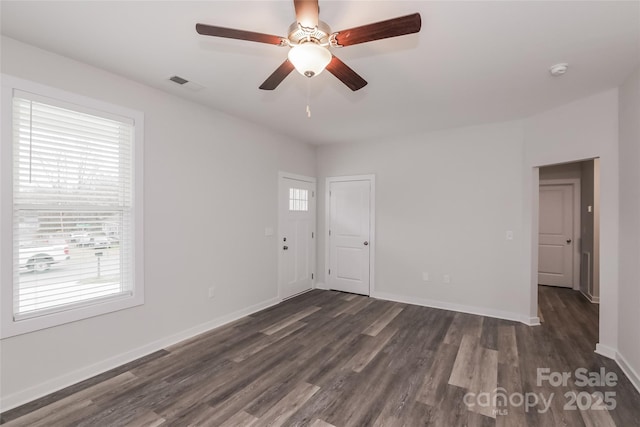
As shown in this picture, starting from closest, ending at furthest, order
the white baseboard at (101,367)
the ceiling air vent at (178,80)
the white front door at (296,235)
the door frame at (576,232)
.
Result: the white baseboard at (101,367) < the ceiling air vent at (178,80) < the white front door at (296,235) < the door frame at (576,232)

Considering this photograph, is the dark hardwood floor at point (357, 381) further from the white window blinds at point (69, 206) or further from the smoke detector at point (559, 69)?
the smoke detector at point (559, 69)

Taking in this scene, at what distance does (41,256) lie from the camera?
229cm

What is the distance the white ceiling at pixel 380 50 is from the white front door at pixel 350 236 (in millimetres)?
1819

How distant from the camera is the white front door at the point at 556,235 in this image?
5.45m

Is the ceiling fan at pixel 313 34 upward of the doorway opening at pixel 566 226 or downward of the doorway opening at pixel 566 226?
upward

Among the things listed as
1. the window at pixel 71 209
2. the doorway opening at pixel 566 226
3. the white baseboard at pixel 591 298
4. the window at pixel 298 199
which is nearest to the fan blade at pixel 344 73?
the window at pixel 71 209

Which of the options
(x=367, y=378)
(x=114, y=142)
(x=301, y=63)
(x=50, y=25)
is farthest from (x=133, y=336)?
(x=301, y=63)

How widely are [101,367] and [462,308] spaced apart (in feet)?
14.3

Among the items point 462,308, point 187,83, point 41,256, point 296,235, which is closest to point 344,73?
point 187,83

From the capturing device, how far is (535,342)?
3219 millimetres

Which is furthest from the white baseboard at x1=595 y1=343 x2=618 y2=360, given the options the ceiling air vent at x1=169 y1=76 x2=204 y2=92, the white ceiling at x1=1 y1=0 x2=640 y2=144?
the ceiling air vent at x1=169 y1=76 x2=204 y2=92

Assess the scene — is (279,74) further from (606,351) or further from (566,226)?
(566,226)

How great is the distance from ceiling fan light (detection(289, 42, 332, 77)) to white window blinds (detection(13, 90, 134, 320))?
2.07 meters

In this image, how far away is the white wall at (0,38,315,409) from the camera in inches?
90.0
